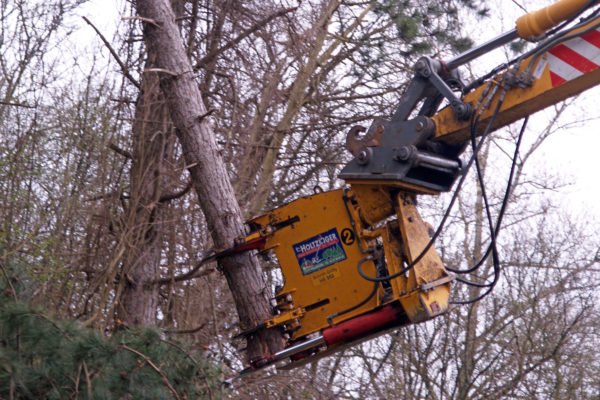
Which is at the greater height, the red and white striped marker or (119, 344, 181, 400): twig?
the red and white striped marker

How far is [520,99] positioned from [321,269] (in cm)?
208

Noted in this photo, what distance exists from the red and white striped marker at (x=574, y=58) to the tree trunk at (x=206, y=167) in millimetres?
3091

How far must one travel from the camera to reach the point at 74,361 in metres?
4.81

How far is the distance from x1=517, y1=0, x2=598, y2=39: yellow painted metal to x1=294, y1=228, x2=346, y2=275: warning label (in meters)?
2.14

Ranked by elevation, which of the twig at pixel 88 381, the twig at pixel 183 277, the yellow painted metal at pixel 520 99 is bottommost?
the twig at pixel 88 381

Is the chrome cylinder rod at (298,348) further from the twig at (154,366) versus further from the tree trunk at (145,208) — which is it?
the tree trunk at (145,208)

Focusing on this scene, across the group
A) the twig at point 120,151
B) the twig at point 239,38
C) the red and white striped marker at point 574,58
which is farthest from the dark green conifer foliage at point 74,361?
the twig at point 239,38

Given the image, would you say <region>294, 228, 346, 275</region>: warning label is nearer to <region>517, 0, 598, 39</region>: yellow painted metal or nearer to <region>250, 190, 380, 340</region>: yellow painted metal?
<region>250, 190, 380, 340</region>: yellow painted metal

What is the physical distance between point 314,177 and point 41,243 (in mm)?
6058

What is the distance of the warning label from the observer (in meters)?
6.31

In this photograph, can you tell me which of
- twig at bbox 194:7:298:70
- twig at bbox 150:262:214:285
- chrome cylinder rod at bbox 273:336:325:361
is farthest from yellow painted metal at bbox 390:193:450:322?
twig at bbox 194:7:298:70

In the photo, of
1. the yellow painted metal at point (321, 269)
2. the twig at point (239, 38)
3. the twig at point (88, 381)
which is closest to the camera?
the twig at point (88, 381)

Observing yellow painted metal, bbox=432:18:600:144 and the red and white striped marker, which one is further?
yellow painted metal, bbox=432:18:600:144

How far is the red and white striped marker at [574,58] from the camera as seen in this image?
5047 mm
